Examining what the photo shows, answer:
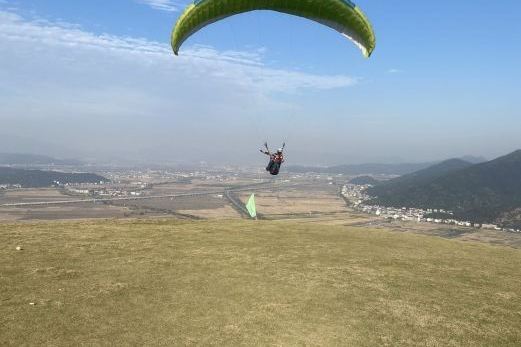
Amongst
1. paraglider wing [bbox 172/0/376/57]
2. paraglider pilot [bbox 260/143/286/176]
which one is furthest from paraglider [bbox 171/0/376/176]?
paraglider pilot [bbox 260/143/286/176]

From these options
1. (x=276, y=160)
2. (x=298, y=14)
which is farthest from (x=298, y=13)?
(x=276, y=160)

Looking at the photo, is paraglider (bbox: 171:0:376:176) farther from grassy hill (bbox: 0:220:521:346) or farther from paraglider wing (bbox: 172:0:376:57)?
grassy hill (bbox: 0:220:521:346)

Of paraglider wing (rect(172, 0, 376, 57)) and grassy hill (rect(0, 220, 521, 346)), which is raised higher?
paraglider wing (rect(172, 0, 376, 57))

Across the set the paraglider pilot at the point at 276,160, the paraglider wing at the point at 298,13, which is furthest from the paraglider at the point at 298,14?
the paraglider pilot at the point at 276,160

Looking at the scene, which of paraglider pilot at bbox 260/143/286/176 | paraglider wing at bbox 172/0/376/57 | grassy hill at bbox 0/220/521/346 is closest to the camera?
grassy hill at bbox 0/220/521/346

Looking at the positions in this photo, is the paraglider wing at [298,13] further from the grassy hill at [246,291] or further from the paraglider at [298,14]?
the grassy hill at [246,291]

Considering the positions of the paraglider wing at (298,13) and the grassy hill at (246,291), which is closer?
the grassy hill at (246,291)

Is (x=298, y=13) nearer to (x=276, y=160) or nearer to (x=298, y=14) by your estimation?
(x=298, y=14)
